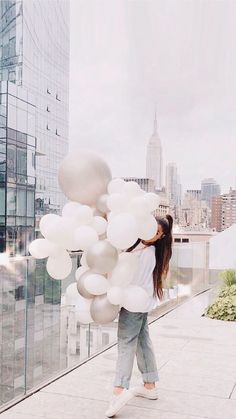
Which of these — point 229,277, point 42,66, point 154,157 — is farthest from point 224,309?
point 42,66

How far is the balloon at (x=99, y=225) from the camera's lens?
9.95 ft

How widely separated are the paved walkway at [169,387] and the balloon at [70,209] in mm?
1205

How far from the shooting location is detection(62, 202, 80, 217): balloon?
3.05 m

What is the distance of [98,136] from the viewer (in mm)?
146875

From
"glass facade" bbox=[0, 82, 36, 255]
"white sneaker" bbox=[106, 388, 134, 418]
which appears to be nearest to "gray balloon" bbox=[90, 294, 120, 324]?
"white sneaker" bbox=[106, 388, 134, 418]

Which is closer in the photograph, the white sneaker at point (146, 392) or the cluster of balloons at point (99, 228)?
the cluster of balloons at point (99, 228)

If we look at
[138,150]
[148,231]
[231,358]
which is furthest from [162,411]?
[138,150]

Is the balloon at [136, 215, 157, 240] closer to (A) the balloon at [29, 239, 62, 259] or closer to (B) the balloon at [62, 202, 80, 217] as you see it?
(B) the balloon at [62, 202, 80, 217]

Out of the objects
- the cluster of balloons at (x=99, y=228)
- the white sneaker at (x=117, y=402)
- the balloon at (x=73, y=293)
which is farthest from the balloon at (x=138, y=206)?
the white sneaker at (x=117, y=402)

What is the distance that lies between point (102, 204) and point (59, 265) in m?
0.46

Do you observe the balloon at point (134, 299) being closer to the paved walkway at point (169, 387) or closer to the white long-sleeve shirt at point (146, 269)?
the white long-sleeve shirt at point (146, 269)

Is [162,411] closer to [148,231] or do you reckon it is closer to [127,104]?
[148,231]

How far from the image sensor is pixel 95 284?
297 centimetres

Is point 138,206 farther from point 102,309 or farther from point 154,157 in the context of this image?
point 154,157
